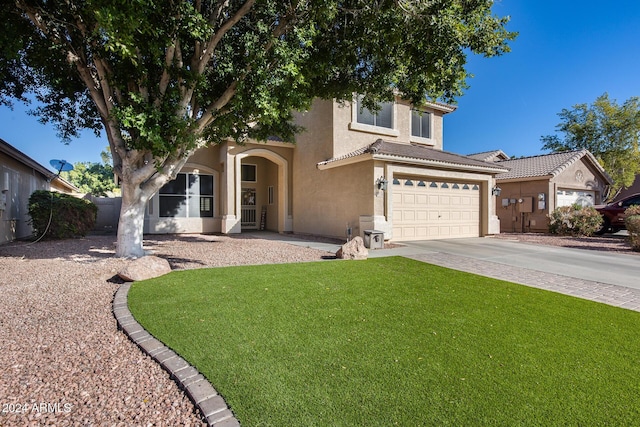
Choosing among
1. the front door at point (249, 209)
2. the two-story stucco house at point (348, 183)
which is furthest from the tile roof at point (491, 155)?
the front door at point (249, 209)

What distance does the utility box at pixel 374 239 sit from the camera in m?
10.6

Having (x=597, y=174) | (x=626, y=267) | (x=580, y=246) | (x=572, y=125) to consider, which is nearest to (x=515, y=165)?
(x=597, y=174)

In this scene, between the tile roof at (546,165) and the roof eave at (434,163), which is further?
the tile roof at (546,165)

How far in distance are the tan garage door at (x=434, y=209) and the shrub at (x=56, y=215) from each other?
12021 mm

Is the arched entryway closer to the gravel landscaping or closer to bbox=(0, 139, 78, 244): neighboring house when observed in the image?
bbox=(0, 139, 78, 244): neighboring house

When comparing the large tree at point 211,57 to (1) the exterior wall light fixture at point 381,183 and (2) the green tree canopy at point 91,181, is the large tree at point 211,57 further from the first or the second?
(2) the green tree canopy at point 91,181

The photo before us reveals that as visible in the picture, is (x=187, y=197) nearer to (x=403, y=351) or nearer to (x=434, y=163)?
(x=434, y=163)

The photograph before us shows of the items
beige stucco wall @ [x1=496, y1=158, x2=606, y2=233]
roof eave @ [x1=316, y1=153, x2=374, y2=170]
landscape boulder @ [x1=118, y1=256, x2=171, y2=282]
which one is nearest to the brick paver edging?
landscape boulder @ [x1=118, y1=256, x2=171, y2=282]

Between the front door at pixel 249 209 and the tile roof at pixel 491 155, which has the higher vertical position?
the tile roof at pixel 491 155

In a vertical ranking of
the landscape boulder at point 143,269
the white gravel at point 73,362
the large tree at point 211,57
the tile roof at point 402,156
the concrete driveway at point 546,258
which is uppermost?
the large tree at point 211,57

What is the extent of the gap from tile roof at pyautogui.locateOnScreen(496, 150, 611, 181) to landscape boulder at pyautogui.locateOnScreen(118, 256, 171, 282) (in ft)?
57.7

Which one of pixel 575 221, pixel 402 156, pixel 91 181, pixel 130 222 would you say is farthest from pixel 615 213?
pixel 91 181

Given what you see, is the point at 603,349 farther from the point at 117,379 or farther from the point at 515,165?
the point at 515,165

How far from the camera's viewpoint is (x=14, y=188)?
40.0 ft
